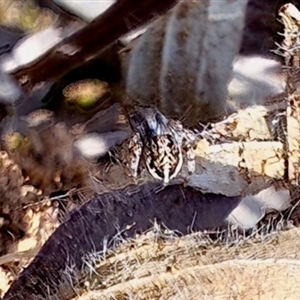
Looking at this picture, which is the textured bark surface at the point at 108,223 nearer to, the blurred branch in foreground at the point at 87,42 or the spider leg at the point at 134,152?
the spider leg at the point at 134,152

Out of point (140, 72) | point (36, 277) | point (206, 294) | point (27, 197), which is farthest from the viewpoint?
point (140, 72)

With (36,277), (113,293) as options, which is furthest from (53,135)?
(113,293)

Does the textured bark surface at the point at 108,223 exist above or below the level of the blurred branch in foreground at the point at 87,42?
Answer: below

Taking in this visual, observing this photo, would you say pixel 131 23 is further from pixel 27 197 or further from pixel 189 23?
pixel 27 197

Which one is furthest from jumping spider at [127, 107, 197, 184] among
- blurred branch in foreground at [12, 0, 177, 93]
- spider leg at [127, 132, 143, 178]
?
blurred branch in foreground at [12, 0, 177, 93]

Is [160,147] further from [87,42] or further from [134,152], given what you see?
[87,42]

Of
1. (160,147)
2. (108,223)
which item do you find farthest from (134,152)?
(108,223)

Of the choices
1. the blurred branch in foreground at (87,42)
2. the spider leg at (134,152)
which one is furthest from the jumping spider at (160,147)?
the blurred branch in foreground at (87,42)

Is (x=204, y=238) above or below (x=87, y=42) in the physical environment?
below

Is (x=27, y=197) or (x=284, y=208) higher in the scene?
(x=27, y=197)
